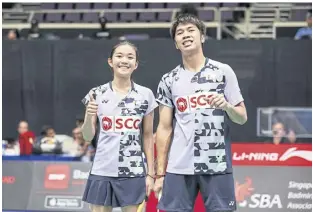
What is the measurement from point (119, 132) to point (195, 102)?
87 cm

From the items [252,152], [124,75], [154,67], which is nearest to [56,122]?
[154,67]

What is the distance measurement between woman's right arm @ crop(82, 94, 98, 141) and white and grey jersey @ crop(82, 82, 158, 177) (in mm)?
74

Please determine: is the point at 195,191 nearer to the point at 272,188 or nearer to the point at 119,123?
the point at 119,123

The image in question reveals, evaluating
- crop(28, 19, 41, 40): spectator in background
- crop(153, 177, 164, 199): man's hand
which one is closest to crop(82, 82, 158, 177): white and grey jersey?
crop(153, 177, 164, 199): man's hand

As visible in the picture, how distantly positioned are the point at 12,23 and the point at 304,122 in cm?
748

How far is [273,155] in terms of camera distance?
30.8ft

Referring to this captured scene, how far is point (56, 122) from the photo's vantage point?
14.7m

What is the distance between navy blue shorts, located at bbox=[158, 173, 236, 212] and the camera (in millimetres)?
4559

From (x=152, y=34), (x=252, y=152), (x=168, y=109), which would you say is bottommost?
(x=252, y=152)

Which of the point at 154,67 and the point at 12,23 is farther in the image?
the point at 12,23

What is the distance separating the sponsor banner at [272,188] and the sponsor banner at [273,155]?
3.4 inches

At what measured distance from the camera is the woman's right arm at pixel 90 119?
17.0 ft

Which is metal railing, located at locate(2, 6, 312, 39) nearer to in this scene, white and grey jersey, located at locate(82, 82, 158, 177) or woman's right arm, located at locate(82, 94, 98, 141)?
white and grey jersey, located at locate(82, 82, 158, 177)

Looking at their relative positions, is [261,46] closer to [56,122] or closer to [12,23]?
[56,122]
